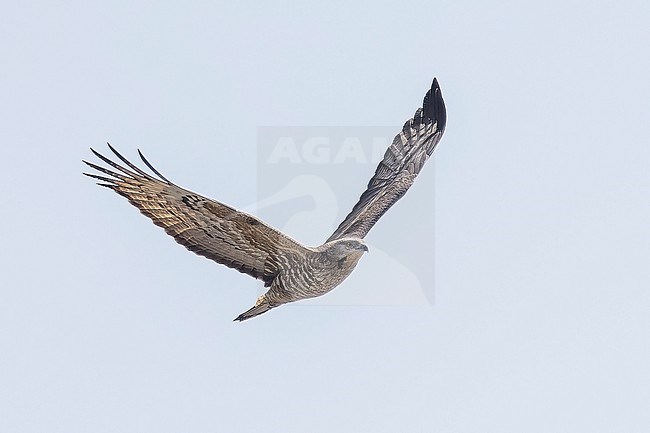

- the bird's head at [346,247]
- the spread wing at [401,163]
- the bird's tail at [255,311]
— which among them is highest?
the spread wing at [401,163]

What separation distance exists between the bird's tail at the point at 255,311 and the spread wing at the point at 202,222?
0.48 m

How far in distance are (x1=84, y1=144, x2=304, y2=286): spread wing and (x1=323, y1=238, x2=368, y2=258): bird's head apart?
1.43ft

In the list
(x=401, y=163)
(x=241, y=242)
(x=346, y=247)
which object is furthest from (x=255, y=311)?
(x=401, y=163)

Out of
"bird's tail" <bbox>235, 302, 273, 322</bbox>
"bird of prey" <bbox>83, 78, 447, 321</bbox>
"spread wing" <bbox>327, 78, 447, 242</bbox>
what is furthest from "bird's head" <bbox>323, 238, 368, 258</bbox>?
"spread wing" <bbox>327, 78, 447, 242</bbox>

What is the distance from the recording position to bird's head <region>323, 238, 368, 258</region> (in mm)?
15633

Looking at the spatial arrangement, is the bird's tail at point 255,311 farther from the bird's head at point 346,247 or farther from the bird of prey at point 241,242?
the bird's head at point 346,247

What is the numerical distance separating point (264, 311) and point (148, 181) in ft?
8.98

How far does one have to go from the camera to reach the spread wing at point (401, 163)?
18.3 meters

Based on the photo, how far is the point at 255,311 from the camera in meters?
16.8

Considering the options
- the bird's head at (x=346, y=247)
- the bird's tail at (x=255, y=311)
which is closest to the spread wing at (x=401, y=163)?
the bird's tail at (x=255, y=311)

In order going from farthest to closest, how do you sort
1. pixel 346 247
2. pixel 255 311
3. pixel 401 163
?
pixel 401 163 → pixel 255 311 → pixel 346 247

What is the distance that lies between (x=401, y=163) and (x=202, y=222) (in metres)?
4.82

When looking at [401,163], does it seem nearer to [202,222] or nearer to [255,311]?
[255,311]

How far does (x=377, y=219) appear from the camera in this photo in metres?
18.3
